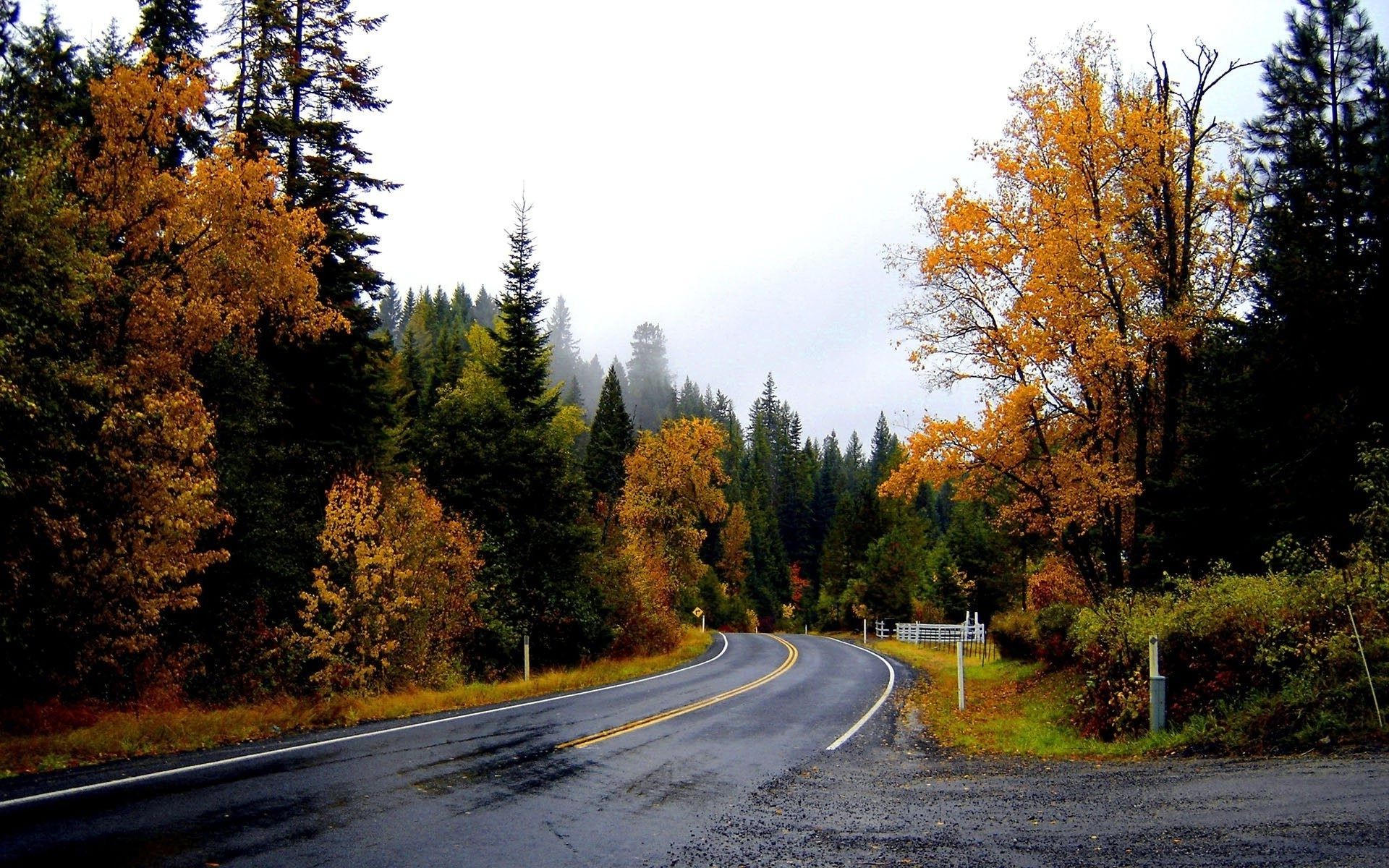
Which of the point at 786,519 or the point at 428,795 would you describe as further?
the point at 786,519

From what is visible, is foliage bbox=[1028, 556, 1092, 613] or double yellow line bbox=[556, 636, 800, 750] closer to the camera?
double yellow line bbox=[556, 636, 800, 750]

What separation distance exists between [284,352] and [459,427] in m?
6.17

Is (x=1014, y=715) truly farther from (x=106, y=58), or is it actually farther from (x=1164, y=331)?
(x=106, y=58)

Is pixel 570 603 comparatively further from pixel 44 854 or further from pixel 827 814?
pixel 44 854

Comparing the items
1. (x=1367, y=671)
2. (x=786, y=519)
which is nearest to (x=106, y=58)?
(x=1367, y=671)

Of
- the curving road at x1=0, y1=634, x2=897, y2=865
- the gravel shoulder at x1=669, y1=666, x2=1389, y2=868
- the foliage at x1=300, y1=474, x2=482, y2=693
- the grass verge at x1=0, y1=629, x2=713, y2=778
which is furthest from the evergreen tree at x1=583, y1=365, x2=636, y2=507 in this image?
the gravel shoulder at x1=669, y1=666, x2=1389, y2=868

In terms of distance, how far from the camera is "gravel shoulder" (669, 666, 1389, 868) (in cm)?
592

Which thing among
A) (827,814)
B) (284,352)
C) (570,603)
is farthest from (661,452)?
(827,814)

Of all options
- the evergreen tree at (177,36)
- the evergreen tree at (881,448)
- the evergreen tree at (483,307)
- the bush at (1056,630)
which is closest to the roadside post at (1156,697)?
the bush at (1056,630)

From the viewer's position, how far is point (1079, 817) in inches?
284

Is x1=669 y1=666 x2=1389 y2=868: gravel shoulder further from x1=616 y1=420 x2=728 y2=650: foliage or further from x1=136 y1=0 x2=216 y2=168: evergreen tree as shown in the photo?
x1=616 y1=420 x2=728 y2=650: foliage

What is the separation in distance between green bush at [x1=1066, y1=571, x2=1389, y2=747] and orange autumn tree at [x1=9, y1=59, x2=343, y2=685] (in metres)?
14.2

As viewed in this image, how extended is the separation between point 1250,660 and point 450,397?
23.4 meters

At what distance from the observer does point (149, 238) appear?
48.9 ft
